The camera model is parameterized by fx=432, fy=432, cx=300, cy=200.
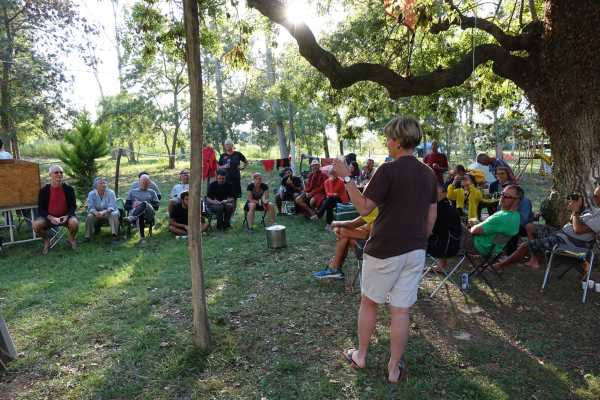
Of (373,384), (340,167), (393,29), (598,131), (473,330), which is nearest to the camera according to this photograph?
(340,167)

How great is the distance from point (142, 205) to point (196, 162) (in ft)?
16.0

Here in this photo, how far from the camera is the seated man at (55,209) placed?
7.07 metres

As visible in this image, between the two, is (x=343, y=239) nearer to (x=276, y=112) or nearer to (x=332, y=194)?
(x=332, y=194)

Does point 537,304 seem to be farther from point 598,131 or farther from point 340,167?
point 340,167

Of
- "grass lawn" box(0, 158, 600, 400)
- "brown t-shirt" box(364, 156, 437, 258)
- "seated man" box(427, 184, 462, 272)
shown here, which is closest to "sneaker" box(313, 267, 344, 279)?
"grass lawn" box(0, 158, 600, 400)

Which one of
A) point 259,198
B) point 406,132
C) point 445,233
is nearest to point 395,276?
point 406,132

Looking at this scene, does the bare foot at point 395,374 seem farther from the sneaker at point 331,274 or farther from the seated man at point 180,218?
the seated man at point 180,218

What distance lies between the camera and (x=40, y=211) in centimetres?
714

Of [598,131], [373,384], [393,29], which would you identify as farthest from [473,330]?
[393,29]

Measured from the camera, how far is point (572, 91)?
5363mm

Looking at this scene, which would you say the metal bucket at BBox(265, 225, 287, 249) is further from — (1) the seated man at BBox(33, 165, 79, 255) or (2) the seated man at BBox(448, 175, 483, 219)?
(1) the seated man at BBox(33, 165, 79, 255)

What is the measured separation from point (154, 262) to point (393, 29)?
5680mm

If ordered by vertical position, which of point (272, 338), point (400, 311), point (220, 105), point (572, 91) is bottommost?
point (272, 338)

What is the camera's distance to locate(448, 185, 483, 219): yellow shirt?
7031 mm
